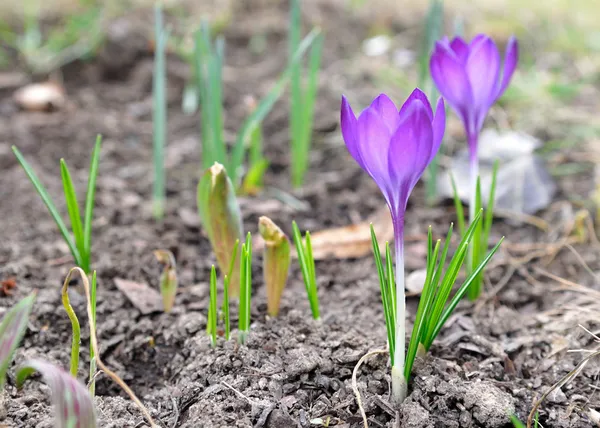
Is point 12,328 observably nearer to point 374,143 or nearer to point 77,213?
point 77,213

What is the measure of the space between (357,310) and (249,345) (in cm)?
34

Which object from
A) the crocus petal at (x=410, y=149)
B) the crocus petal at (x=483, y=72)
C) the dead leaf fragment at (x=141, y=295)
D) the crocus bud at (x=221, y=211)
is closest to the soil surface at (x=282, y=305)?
the dead leaf fragment at (x=141, y=295)

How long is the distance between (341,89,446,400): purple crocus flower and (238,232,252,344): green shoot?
0.29 m

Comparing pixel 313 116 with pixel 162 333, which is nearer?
pixel 162 333

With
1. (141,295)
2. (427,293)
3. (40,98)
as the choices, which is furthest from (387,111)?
(40,98)

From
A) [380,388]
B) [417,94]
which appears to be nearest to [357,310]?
[380,388]

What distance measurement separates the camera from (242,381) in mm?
1189

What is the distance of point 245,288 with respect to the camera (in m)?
1.20

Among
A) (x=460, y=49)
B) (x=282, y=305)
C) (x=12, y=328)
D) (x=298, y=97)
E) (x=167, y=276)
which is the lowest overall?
(x=282, y=305)

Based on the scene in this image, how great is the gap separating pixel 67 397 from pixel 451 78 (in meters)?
0.99

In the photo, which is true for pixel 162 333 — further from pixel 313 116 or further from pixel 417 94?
pixel 313 116

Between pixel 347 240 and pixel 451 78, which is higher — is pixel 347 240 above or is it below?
below

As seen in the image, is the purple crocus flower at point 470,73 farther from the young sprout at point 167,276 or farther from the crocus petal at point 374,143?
the young sprout at point 167,276

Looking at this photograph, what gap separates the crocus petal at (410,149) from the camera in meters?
0.95
